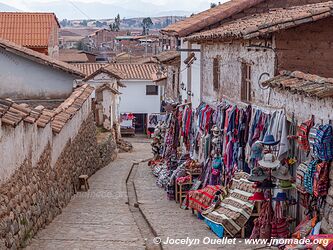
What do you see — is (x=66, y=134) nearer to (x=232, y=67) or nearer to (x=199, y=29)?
(x=232, y=67)

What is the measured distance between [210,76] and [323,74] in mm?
6266

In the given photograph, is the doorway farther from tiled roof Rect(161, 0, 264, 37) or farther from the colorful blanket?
the colorful blanket

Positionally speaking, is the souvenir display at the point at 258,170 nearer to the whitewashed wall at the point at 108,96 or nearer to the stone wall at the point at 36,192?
the stone wall at the point at 36,192

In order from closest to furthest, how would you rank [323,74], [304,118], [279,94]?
[304,118], [279,94], [323,74]

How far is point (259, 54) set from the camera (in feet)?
46.5

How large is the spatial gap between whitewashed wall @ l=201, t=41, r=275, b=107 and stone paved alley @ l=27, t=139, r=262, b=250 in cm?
330

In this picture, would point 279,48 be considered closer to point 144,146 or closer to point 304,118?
point 304,118

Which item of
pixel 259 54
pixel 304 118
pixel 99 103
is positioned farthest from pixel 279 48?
pixel 99 103

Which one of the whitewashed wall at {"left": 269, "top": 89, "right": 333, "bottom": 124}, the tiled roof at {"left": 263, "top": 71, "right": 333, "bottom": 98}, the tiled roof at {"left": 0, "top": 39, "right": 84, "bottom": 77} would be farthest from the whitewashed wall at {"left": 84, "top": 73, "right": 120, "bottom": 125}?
the tiled roof at {"left": 263, "top": 71, "right": 333, "bottom": 98}

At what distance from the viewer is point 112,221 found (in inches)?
591

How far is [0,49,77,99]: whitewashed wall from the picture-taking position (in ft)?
75.9

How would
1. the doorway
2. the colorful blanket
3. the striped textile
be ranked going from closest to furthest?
1. the striped textile
2. the colorful blanket
3. the doorway

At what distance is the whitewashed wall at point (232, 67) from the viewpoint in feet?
45.7

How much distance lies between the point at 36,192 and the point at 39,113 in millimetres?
1604
